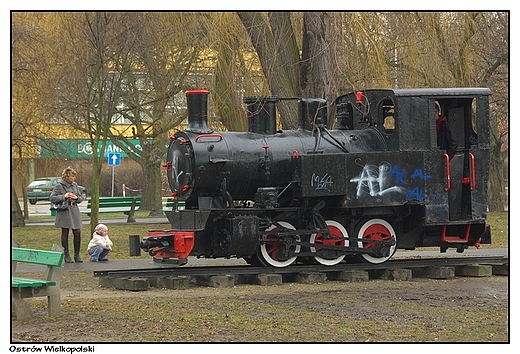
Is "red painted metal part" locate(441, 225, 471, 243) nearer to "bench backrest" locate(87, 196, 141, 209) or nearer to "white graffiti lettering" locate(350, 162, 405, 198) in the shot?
"white graffiti lettering" locate(350, 162, 405, 198)

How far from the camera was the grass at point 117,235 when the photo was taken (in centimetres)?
2108

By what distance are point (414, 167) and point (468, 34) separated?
781 centimetres

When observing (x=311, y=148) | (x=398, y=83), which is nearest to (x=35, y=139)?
(x=398, y=83)

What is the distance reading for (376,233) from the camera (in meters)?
16.0

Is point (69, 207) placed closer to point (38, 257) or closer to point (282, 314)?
point (38, 257)

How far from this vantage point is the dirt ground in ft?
31.7

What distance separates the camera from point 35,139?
2869 centimetres

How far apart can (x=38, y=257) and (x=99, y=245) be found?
20.5ft

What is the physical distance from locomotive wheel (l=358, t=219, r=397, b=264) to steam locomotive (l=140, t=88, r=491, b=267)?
2 cm

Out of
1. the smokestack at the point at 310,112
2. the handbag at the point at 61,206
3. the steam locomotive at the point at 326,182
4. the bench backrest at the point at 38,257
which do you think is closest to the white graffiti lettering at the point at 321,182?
the steam locomotive at the point at 326,182

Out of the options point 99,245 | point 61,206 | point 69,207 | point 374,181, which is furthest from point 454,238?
point 61,206

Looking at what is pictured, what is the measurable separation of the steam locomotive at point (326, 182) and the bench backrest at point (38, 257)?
138 inches

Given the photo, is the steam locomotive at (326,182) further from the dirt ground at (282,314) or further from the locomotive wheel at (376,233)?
the dirt ground at (282,314)

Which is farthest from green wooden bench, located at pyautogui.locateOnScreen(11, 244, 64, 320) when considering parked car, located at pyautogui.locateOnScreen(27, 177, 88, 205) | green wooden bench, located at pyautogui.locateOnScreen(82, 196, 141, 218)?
parked car, located at pyautogui.locateOnScreen(27, 177, 88, 205)
